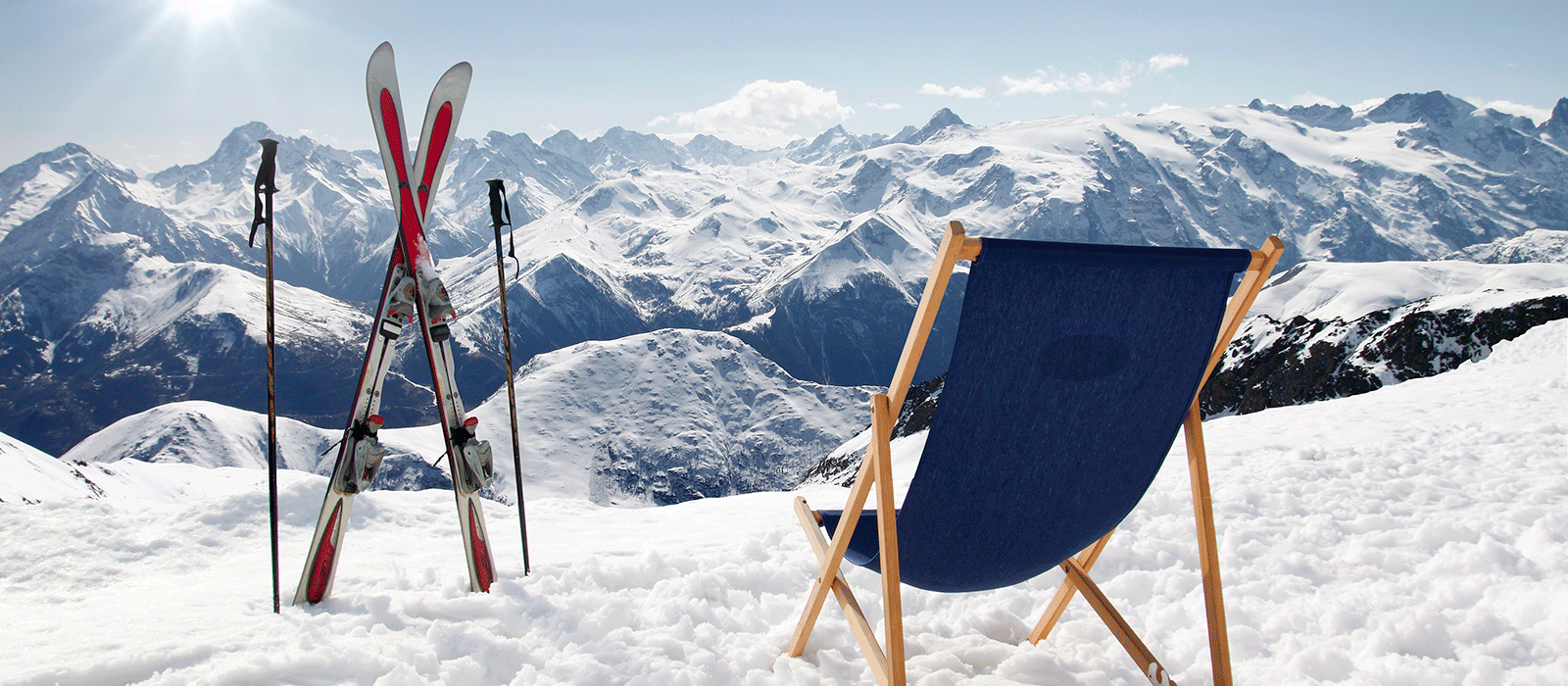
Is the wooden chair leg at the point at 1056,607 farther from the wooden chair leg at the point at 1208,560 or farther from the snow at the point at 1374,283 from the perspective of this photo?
the snow at the point at 1374,283

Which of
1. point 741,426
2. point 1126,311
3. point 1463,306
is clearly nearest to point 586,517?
point 1126,311

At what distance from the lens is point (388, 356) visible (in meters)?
4.51

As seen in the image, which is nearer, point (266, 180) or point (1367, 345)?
point (266, 180)

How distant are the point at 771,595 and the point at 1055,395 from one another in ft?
8.46

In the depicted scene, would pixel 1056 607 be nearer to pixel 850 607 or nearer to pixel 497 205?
pixel 850 607

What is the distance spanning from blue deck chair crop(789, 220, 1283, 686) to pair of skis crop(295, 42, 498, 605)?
2715mm

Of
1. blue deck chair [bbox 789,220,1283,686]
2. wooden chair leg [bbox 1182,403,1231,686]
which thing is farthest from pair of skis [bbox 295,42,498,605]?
wooden chair leg [bbox 1182,403,1231,686]

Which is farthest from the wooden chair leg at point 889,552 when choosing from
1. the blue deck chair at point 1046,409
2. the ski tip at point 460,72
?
the ski tip at point 460,72

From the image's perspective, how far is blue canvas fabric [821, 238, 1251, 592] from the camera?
240 centimetres

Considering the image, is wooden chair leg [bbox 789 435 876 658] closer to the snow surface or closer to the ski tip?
the snow surface

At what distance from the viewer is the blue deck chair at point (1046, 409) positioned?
2396 mm

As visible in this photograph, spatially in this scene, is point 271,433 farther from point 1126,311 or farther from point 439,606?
point 1126,311

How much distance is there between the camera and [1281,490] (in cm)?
600

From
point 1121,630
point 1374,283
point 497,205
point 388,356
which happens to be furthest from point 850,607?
point 1374,283
